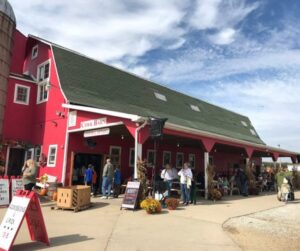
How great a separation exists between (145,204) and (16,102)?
1112 cm

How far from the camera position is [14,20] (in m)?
19.0

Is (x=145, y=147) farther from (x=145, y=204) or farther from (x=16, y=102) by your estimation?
(x=145, y=204)

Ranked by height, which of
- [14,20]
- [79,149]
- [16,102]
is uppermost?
[14,20]

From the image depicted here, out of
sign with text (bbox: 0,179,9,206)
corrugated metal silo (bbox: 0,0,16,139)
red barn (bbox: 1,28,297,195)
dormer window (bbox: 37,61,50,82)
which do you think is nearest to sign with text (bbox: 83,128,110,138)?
red barn (bbox: 1,28,297,195)

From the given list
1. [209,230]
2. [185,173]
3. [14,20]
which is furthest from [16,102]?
[209,230]

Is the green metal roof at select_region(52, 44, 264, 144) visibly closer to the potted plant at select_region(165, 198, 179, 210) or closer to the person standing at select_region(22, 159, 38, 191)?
the person standing at select_region(22, 159, 38, 191)

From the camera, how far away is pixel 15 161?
18.3m

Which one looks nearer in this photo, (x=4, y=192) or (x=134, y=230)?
(x=134, y=230)

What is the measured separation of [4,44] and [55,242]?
45.5 feet

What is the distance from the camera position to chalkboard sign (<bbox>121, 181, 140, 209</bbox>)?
1130cm

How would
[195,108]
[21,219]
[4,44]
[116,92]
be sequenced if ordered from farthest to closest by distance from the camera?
[195,108]
[116,92]
[4,44]
[21,219]

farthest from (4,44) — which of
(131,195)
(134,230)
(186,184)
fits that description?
(134,230)

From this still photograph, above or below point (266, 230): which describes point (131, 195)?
above

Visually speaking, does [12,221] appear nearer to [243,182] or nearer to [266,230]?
[266,230]
